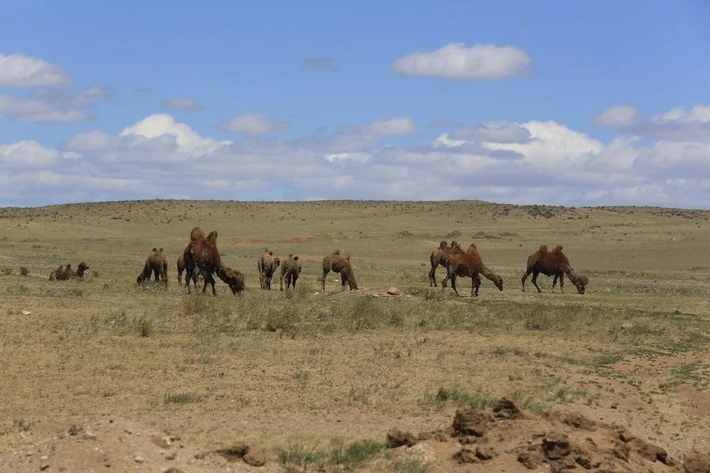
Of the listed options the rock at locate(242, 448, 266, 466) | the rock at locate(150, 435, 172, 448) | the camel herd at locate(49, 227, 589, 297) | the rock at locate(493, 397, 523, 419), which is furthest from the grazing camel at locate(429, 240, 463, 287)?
the rock at locate(150, 435, 172, 448)

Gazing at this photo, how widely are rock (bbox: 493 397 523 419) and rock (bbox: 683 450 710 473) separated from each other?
1864 mm

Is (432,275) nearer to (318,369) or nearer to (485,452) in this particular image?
(318,369)

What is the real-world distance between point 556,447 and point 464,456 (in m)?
0.95

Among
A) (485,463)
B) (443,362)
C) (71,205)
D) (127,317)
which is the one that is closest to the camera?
(485,463)

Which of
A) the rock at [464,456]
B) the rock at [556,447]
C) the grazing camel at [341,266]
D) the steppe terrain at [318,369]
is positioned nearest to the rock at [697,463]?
the steppe terrain at [318,369]

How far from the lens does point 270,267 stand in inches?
1259

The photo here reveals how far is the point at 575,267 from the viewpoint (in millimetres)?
57875

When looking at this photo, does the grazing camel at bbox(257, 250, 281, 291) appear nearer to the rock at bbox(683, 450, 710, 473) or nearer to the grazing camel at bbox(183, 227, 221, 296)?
the grazing camel at bbox(183, 227, 221, 296)

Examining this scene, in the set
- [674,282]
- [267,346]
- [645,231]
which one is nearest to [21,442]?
[267,346]

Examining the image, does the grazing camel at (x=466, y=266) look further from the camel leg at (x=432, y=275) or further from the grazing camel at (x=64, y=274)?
the grazing camel at (x=64, y=274)

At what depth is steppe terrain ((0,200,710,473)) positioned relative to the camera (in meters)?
10.7

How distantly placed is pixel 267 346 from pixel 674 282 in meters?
30.7

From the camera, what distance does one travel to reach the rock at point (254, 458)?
33.2 feet

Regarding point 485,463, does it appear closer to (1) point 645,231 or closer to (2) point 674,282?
(2) point 674,282
